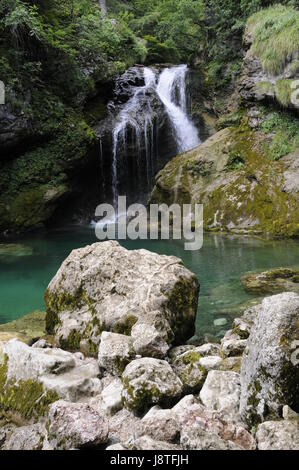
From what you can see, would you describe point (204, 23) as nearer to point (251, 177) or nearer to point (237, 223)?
point (251, 177)

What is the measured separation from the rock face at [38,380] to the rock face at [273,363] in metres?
1.48

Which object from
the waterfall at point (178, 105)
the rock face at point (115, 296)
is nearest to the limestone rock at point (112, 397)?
the rock face at point (115, 296)

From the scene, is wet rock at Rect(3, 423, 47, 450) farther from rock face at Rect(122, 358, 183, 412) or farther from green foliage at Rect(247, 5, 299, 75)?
green foliage at Rect(247, 5, 299, 75)

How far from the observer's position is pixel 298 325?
2846 millimetres

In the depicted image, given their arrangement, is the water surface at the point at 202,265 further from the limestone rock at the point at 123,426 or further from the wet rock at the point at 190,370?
the limestone rock at the point at 123,426

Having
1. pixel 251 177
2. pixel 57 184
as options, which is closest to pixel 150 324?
pixel 251 177

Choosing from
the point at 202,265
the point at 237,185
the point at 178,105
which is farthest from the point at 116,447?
the point at 178,105

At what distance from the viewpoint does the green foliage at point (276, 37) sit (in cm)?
1340

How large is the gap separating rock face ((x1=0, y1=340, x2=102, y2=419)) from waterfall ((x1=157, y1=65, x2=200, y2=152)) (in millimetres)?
15512

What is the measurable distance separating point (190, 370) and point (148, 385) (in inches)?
20.9

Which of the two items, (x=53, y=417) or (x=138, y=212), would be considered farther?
(x=138, y=212)

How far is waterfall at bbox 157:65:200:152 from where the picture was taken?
18.4 metres

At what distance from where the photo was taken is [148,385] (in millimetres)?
3367

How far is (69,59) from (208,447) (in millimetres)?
15472
